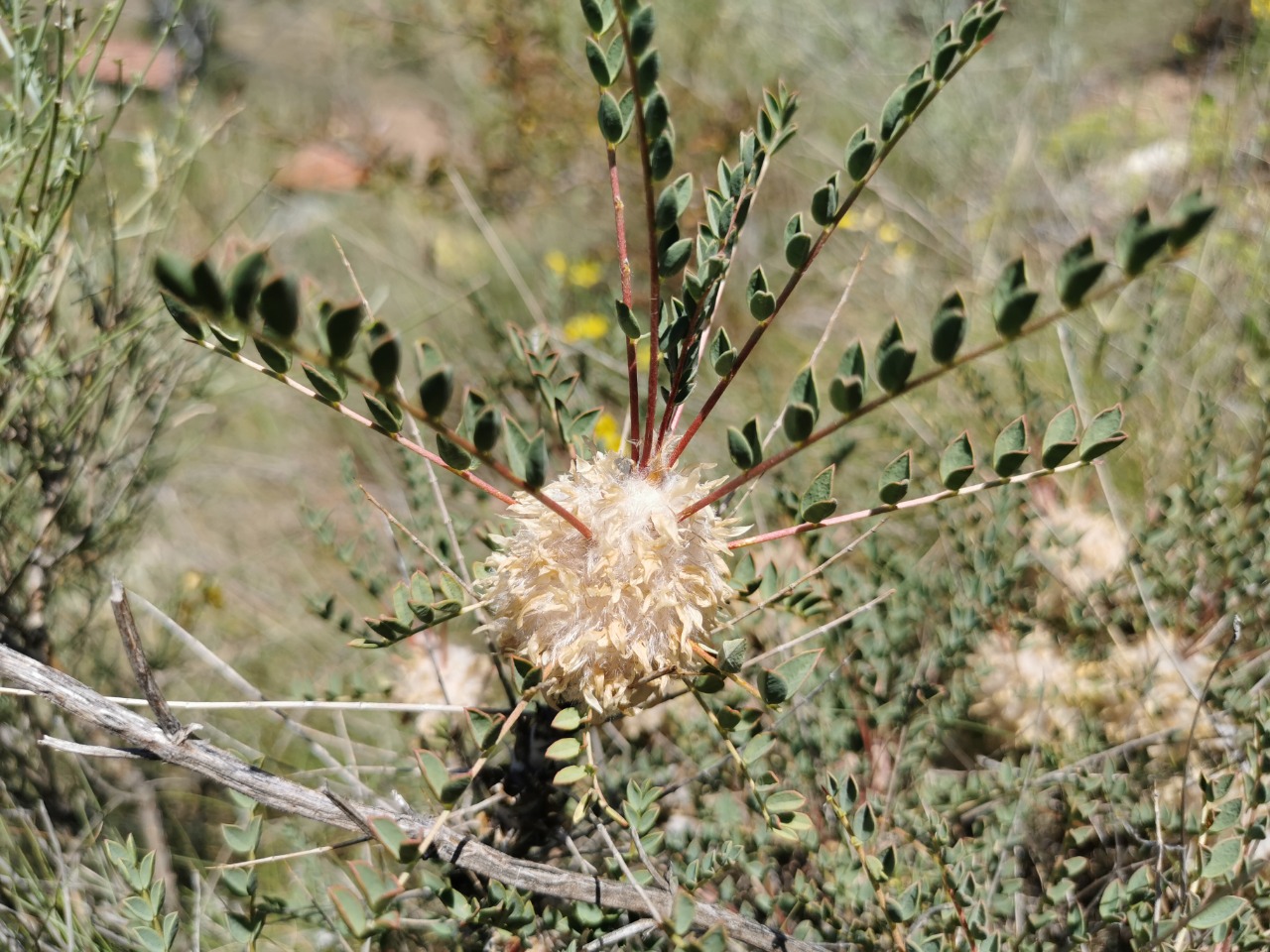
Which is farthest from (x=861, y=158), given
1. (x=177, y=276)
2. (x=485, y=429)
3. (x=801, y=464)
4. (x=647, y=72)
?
(x=801, y=464)

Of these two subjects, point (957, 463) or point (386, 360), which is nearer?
point (386, 360)

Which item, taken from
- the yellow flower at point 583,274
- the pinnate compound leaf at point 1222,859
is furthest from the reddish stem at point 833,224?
the yellow flower at point 583,274

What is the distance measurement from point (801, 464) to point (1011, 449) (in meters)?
0.83

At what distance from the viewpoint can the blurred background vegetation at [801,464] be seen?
905 mm

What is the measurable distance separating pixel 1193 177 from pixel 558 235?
6.75ft

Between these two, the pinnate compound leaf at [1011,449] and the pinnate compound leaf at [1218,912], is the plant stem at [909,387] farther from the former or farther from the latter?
the pinnate compound leaf at [1218,912]

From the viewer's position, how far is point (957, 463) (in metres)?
0.53

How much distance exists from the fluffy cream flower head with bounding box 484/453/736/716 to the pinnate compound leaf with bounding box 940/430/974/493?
0.49 feet

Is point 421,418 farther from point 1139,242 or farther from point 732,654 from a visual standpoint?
point 1139,242

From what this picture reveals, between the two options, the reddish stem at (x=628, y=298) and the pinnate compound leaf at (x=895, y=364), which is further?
the reddish stem at (x=628, y=298)

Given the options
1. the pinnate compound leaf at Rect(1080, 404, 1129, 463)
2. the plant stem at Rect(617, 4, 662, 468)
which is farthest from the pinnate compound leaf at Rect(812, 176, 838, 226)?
the pinnate compound leaf at Rect(1080, 404, 1129, 463)

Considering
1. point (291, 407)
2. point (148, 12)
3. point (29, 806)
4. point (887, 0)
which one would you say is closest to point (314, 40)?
point (148, 12)

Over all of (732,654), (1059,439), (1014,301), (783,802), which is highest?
(1014,301)

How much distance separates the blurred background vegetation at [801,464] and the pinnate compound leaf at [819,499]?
15 centimetres
